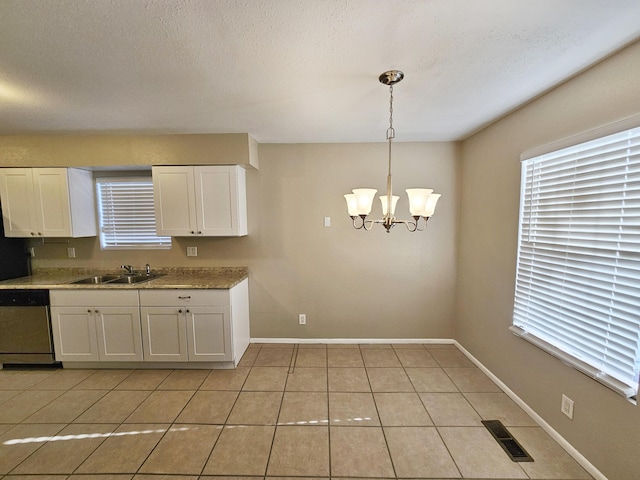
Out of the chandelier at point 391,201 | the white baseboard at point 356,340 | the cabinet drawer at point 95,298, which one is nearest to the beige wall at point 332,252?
the white baseboard at point 356,340

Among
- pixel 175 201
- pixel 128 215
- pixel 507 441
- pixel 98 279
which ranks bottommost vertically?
pixel 507 441

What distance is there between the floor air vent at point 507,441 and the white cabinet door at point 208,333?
7.69 ft

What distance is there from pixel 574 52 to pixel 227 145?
2.73m

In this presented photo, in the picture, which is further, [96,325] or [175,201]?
[175,201]

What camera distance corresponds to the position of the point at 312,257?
3.21m

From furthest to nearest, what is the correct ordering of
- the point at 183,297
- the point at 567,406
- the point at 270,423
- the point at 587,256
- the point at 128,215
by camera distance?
1. the point at 128,215
2. the point at 183,297
3. the point at 270,423
4. the point at 567,406
5. the point at 587,256

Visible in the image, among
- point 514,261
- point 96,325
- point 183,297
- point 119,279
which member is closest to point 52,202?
point 119,279

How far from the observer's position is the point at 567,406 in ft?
5.67

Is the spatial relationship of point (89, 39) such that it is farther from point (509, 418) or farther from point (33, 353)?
point (509, 418)

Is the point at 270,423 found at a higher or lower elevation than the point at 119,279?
lower

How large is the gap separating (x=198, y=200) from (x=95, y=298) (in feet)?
4.65

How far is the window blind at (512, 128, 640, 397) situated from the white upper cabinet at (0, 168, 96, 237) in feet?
14.7

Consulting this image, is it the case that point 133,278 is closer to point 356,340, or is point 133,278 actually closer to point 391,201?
point 356,340

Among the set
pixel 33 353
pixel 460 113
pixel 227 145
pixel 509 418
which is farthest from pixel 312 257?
pixel 33 353
